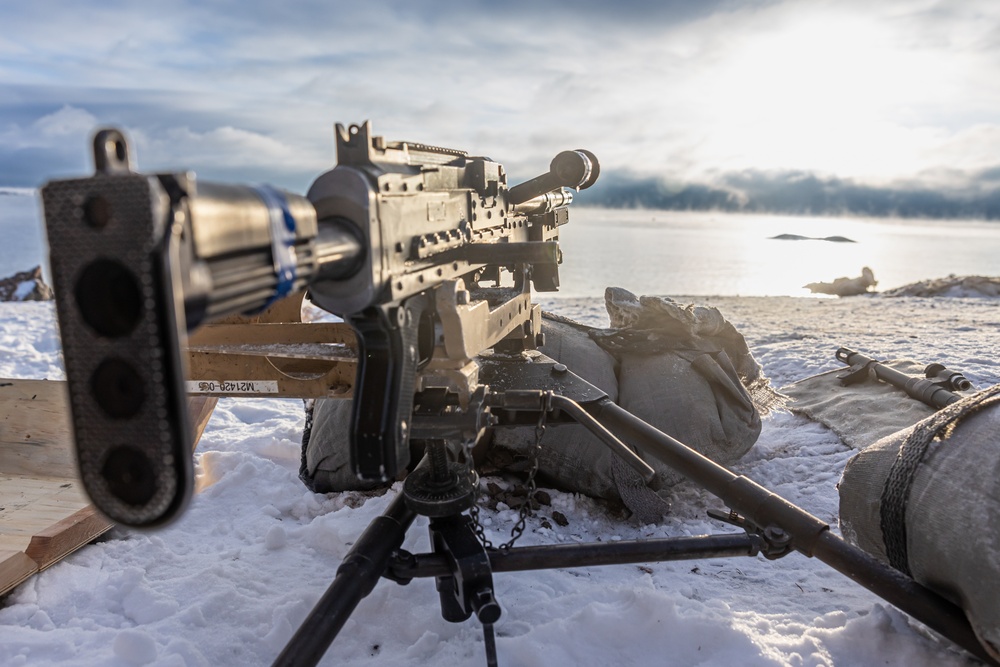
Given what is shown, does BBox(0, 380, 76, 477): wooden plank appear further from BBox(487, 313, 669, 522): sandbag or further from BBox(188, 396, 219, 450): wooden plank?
BBox(487, 313, 669, 522): sandbag

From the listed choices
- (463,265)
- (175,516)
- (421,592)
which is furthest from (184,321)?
(421,592)

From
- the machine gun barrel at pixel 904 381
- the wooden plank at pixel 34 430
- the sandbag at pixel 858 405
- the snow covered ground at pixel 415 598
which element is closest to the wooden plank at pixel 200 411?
the snow covered ground at pixel 415 598

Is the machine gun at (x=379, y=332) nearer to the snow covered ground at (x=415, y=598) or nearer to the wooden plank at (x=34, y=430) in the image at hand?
the snow covered ground at (x=415, y=598)

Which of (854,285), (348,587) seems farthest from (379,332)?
(854,285)

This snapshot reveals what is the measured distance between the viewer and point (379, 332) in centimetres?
174

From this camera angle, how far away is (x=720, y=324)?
167 inches

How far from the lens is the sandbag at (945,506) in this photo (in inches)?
78.0

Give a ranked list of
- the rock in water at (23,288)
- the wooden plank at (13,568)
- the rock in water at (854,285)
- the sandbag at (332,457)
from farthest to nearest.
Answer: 1. the rock in water at (854,285)
2. the rock in water at (23,288)
3. the sandbag at (332,457)
4. the wooden plank at (13,568)

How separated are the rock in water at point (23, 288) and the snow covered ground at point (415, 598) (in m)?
7.13

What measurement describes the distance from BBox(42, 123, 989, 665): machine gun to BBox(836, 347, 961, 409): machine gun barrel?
7.63ft

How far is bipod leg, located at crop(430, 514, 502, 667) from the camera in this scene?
198 centimetres

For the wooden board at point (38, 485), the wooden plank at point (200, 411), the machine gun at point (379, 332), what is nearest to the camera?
the machine gun at point (379, 332)

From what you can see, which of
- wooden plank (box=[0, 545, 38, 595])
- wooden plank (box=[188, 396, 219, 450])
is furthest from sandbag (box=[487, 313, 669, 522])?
wooden plank (box=[0, 545, 38, 595])

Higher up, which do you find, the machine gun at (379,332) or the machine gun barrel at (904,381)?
the machine gun at (379,332)
